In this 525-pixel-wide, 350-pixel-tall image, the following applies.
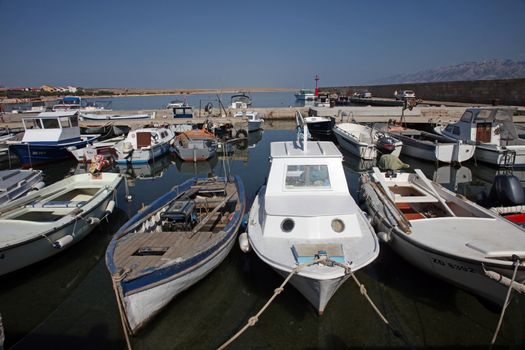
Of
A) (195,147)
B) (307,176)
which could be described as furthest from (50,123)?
(307,176)

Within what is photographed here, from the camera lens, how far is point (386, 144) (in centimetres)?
1952

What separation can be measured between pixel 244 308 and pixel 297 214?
2548 millimetres

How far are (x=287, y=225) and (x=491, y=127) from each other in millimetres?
17688

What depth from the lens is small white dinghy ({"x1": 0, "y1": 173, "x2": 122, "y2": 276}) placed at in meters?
7.25

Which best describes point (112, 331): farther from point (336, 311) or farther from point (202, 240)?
point (336, 311)

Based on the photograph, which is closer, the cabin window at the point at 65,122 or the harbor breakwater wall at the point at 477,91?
the cabin window at the point at 65,122

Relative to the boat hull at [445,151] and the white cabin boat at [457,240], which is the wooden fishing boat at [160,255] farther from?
the boat hull at [445,151]

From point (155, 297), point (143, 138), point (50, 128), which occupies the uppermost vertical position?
point (50, 128)

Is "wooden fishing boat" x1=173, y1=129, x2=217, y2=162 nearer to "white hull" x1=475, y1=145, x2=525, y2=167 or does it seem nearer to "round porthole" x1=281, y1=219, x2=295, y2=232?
"round porthole" x1=281, y1=219, x2=295, y2=232

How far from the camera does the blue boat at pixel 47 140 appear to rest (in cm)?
1916

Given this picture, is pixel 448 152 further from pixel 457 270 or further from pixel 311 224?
pixel 311 224

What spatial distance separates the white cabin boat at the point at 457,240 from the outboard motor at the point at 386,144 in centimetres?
1046

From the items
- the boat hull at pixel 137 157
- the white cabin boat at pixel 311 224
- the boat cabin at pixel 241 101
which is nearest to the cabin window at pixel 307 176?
the white cabin boat at pixel 311 224

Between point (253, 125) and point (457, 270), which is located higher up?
point (253, 125)
